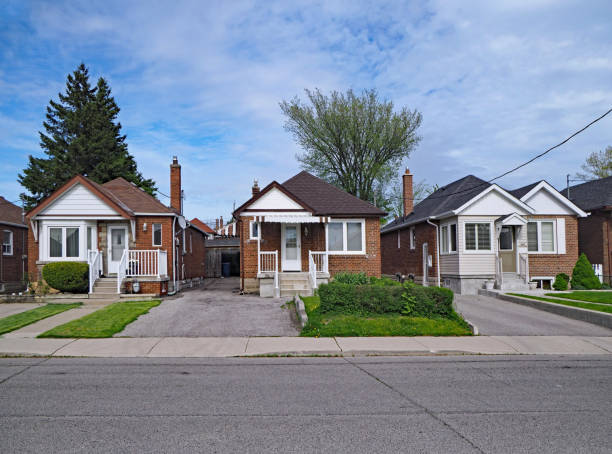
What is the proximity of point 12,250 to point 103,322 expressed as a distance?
1710 cm

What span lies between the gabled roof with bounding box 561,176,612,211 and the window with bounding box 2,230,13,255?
29648 mm

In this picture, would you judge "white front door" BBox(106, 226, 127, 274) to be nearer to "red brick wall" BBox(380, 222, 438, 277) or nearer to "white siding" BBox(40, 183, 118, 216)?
"white siding" BBox(40, 183, 118, 216)

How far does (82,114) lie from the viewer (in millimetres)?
42406

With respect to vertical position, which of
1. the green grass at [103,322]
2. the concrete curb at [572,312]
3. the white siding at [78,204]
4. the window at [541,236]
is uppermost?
the white siding at [78,204]

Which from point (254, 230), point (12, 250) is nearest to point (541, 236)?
point (254, 230)

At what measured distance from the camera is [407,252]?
2884 centimetres

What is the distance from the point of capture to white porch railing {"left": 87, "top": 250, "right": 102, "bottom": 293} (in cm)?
1831

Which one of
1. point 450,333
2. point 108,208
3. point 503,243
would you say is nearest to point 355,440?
point 450,333

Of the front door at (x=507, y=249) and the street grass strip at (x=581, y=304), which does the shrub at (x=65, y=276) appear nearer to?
the street grass strip at (x=581, y=304)

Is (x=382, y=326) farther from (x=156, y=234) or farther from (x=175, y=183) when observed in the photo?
(x=175, y=183)

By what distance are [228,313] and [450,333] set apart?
641 cm

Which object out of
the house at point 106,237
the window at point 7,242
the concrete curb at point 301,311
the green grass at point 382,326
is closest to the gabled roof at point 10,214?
the window at point 7,242

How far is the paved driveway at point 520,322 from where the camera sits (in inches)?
491

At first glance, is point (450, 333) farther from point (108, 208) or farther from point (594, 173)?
point (594, 173)
